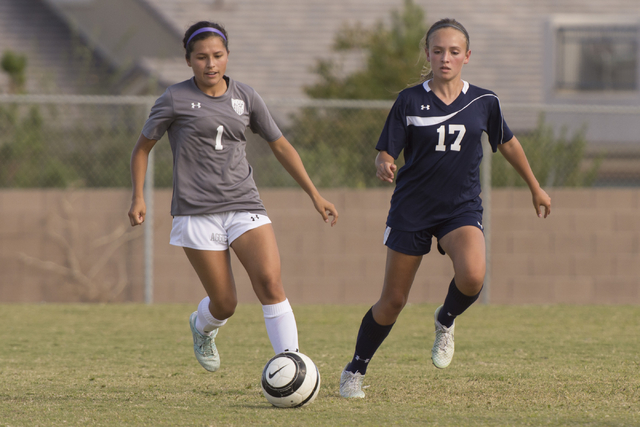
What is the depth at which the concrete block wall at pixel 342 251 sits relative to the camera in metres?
10.1

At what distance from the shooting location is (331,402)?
14.9 feet

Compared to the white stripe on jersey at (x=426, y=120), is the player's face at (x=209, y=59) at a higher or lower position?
higher

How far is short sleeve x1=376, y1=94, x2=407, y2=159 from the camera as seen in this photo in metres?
4.62

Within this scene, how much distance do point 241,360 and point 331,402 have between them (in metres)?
1.76

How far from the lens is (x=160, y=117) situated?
4668mm

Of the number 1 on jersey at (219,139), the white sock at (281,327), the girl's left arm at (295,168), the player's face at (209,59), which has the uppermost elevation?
the player's face at (209,59)

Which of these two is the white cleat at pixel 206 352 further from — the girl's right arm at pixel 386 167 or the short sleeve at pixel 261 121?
the girl's right arm at pixel 386 167

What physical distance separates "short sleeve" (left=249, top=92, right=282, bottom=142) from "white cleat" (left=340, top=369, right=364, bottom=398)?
1431mm

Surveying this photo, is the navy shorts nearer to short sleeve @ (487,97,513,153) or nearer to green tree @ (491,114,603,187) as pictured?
short sleeve @ (487,97,513,153)

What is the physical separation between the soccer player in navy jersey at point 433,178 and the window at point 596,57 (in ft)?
40.8

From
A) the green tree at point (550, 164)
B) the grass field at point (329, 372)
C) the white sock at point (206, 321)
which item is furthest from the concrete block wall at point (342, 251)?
the white sock at point (206, 321)

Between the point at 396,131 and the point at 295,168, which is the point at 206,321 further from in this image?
the point at 396,131

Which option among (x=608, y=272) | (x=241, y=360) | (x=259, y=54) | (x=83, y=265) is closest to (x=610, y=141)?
(x=608, y=272)

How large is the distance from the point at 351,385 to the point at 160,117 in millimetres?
1826
